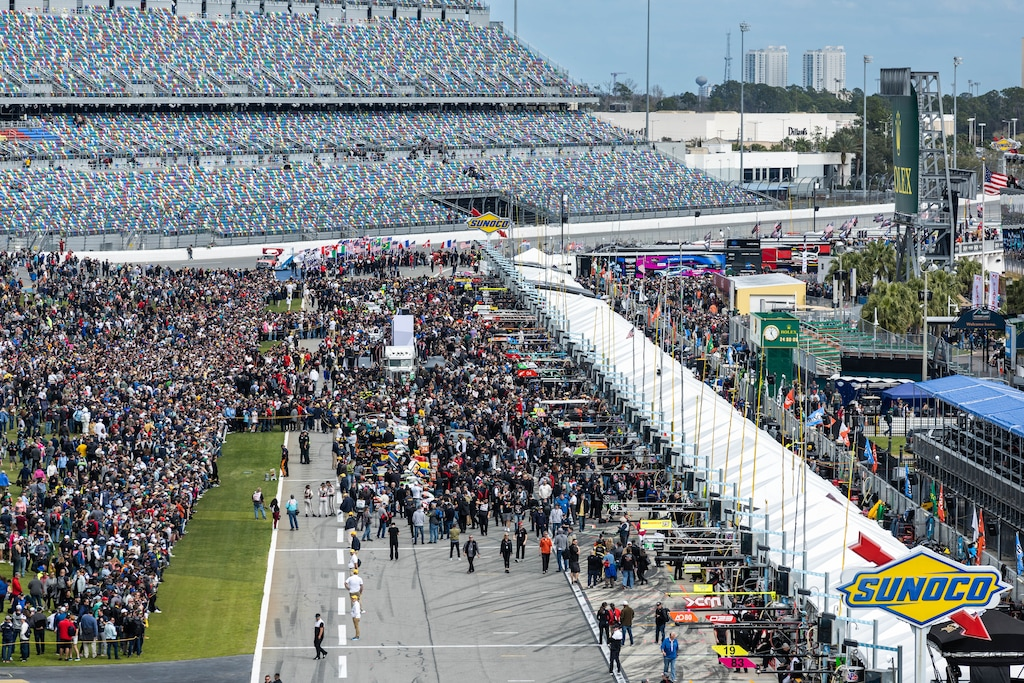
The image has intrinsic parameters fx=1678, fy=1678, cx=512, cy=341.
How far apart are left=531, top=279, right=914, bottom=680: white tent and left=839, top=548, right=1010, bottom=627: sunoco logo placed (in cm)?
357

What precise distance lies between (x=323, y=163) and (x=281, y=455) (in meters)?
56.3

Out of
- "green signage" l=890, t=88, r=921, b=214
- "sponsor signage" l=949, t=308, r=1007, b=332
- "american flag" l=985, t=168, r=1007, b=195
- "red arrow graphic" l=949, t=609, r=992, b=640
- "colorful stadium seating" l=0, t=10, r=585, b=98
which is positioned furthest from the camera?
"colorful stadium seating" l=0, t=10, r=585, b=98

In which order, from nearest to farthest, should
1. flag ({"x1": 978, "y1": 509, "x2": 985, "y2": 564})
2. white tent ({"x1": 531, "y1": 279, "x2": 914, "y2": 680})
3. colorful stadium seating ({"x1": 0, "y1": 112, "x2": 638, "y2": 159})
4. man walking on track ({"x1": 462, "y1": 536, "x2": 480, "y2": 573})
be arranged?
white tent ({"x1": 531, "y1": 279, "x2": 914, "y2": 680}) → flag ({"x1": 978, "y1": 509, "x2": 985, "y2": 564}) → man walking on track ({"x1": 462, "y1": 536, "x2": 480, "y2": 573}) → colorful stadium seating ({"x1": 0, "y1": 112, "x2": 638, "y2": 159})

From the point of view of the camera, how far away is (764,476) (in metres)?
35.5

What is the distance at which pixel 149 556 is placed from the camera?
34344mm

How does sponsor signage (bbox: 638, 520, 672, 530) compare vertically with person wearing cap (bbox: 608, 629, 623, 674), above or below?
above

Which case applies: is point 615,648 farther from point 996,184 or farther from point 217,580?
point 996,184

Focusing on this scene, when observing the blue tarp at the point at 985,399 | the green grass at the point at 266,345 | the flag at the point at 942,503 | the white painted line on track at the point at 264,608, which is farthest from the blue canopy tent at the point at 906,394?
the green grass at the point at 266,345

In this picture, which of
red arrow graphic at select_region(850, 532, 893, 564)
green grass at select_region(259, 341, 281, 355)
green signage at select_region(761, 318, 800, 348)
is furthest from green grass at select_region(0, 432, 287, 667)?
green signage at select_region(761, 318, 800, 348)

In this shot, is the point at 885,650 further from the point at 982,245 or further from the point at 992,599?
the point at 982,245

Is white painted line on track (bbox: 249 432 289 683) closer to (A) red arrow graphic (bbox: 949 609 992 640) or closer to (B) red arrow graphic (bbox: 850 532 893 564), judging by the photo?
(B) red arrow graphic (bbox: 850 532 893 564)

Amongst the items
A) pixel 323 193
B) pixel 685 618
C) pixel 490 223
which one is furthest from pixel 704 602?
pixel 323 193

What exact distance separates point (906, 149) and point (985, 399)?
38.4 m

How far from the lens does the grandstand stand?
90.8m
